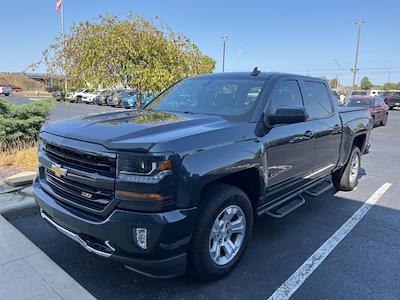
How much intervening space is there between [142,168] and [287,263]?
196 centimetres

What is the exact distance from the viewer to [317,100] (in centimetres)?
495

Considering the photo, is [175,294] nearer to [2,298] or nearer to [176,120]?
[2,298]

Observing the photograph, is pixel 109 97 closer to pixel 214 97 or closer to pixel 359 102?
pixel 359 102

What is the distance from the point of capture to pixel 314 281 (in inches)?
129

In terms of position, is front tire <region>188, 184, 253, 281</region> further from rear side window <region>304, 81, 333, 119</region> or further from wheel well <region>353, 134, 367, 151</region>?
wheel well <region>353, 134, 367, 151</region>

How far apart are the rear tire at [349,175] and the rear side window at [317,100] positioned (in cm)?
128

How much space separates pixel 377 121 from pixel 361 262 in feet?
52.3

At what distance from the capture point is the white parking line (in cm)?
310

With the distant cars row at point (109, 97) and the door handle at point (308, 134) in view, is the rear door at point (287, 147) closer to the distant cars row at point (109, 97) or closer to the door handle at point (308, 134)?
the door handle at point (308, 134)

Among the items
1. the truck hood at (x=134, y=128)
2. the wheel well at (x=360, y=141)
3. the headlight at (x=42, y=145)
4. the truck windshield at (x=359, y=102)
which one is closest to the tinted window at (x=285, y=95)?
the truck hood at (x=134, y=128)

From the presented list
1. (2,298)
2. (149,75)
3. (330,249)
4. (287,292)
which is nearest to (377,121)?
(149,75)

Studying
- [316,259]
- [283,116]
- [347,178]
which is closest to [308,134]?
[283,116]

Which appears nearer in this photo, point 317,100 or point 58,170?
point 58,170

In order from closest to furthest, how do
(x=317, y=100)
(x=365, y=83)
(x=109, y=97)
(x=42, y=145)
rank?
(x=42, y=145) < (x=317, y=100) < (x=109, y=97) < (x=365, y=83)
